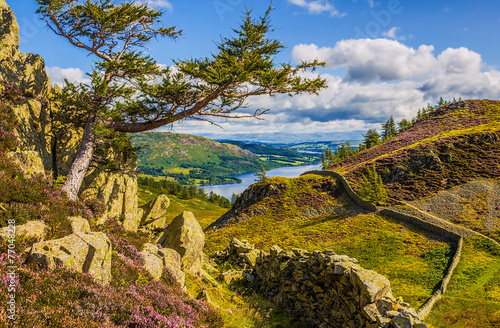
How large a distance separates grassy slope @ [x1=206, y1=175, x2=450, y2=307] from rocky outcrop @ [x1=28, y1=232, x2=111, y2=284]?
2992 centimetres

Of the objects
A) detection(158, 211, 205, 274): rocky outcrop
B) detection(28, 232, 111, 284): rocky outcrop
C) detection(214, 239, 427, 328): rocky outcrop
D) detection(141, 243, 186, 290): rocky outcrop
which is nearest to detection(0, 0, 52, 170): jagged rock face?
detection(141, 243, 186, 290): rocky outcrop

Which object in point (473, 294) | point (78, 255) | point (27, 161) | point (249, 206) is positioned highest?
point (27, 161)

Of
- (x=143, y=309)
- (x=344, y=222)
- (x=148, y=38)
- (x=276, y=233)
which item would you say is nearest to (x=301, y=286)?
(x=143, y=309)

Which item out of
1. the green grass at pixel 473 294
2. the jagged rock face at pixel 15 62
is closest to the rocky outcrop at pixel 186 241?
the jagged rock face at pixel 15 62

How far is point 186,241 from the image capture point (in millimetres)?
16797

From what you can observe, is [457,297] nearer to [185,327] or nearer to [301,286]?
[301,286]

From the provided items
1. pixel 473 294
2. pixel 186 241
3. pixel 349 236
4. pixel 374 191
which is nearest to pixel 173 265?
pixel 186 241

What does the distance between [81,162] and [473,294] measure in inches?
1490

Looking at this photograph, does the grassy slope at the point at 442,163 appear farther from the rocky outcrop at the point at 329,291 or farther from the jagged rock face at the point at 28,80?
the jagged rock face at the point at 28,80

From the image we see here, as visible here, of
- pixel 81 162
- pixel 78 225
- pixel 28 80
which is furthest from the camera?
pixel 28 80

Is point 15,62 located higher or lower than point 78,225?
higher

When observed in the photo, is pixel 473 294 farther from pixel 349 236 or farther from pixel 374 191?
pixel 374 191

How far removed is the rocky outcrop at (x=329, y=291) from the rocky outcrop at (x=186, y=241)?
5.80 meters

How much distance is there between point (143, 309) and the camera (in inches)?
256
